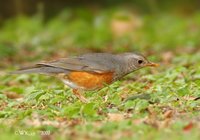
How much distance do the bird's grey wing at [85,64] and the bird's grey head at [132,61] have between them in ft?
0.89

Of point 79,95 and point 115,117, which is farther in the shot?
point 79,95

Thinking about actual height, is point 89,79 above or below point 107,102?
above

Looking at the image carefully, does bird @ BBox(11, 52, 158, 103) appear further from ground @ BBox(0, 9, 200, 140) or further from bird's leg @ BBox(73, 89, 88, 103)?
ground @ BBox(0, 9, 200, 140)

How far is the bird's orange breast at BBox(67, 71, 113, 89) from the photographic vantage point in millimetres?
8930

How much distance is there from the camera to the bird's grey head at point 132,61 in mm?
9445

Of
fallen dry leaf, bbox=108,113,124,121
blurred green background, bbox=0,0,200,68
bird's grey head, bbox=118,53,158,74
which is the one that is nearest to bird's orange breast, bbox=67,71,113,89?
bird's grey head, bbox=118,53,158,74

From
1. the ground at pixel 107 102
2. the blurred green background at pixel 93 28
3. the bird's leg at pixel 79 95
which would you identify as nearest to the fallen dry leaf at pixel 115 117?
the ground at pixel 107 102

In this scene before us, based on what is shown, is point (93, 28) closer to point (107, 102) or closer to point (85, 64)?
point (85, 64)

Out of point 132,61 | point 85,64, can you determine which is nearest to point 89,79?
point 85,64

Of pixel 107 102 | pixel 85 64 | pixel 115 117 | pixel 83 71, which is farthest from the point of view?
pixel 85 64

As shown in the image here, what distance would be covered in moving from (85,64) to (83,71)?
139mm

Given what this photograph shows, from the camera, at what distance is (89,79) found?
8.95 meters

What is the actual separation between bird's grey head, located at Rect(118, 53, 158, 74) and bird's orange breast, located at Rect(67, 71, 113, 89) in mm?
509

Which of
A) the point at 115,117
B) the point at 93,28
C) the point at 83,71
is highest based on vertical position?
the point at 93,28
